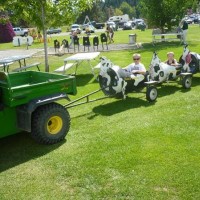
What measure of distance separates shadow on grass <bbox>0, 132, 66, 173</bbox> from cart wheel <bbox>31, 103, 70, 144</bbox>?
0.17 m

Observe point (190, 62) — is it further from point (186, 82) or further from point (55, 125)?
point (55, 125)

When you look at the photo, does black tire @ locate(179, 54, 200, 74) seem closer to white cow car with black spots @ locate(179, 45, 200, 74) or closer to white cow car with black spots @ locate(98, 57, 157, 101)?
white cow car with black spots @ locate(179, 45, 200, 74)

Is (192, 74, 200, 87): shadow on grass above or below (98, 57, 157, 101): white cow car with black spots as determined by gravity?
below

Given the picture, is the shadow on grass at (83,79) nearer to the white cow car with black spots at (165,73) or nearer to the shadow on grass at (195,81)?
the white cow car with black spots at (165,73)

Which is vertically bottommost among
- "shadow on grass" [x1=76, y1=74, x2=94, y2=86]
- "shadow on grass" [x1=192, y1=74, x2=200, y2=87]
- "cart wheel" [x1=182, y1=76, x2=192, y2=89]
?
"shadow on grass" [x1=76, y1=74, x2=94, y2=86]

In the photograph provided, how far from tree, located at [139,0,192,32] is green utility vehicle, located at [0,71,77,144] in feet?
66.0

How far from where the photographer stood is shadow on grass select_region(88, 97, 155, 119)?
8.10 metres

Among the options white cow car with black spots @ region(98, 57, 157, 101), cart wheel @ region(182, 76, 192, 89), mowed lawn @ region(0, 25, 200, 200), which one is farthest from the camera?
cart wheel @ region(182, 76, 192, 89)

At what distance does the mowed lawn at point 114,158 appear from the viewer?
15.1ft

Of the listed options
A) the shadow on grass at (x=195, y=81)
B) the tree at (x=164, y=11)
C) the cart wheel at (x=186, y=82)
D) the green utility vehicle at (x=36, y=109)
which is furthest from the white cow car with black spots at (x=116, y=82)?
the tree at (x=164, y=11)

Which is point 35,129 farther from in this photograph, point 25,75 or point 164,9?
point 164,9

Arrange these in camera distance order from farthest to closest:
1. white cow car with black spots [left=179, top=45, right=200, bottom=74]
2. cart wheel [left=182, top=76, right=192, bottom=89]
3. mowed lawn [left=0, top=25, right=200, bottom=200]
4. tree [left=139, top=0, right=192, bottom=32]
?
1. tree [left=139, top=0, right=192, bottom=32]
2. white cow car with black spots [left=179, top=45, right=200, bottom=74]
3. cart wheel [left=182, top=76, right=192, bottom=89]
4. mowed lawn [left=0, top=25, right=200, bottom=200]

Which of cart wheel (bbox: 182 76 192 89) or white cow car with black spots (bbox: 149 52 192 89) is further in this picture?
cart wheel (bbox: 182 76 192 89)

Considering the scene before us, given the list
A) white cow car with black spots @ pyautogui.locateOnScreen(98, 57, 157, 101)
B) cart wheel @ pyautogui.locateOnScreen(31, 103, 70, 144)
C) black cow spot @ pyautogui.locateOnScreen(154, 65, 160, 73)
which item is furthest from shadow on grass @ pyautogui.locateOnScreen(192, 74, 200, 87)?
cart wheel @ pyautogui.locateOnScreen(31, 103, 70, 144)
